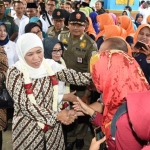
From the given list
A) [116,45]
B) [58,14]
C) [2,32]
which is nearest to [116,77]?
[116,45]

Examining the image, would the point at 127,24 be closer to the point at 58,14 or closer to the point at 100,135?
the point at 58,14

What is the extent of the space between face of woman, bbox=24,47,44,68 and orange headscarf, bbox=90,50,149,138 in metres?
0.54

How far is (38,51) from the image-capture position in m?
1.90

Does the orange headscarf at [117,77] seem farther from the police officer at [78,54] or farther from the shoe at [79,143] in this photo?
the shoe at [79,143]

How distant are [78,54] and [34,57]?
1.10 meters

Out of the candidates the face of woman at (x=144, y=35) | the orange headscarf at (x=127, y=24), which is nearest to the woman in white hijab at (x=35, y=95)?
the face of woman at (x=144, y=35)

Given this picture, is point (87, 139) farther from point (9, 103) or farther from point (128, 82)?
point (128, 82)

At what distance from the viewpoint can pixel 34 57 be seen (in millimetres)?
1858

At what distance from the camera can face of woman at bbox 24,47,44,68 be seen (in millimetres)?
1856

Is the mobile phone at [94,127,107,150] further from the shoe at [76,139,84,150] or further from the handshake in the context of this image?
the shoe at [76,139,84,150]

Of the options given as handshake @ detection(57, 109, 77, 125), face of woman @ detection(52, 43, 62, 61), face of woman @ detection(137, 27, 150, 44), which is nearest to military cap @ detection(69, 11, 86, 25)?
face of woman @ detection(52, 43, 62, 61)

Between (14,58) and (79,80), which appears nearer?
(79,80)

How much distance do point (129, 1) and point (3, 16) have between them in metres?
7.94

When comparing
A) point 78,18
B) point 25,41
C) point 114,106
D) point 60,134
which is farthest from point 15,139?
point 78,18
